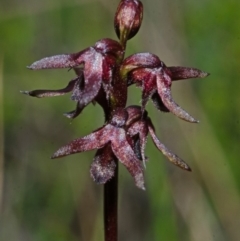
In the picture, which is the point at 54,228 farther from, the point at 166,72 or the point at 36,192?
the point at 166,72

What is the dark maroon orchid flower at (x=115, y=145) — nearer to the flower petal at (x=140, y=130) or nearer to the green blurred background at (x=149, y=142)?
the flower petal at (x=140, y=130)

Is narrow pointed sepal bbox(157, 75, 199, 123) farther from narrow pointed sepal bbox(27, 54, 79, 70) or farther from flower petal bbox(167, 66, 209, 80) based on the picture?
narrow pointed sepal bbox(27, 54, 79, 70)

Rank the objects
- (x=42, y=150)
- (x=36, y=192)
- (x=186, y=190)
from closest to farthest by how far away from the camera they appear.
→ (x=186, y=190) → (x=36, y=192) → (x=42, y=150)

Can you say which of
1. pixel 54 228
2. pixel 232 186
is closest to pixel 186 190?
pixel 232 186

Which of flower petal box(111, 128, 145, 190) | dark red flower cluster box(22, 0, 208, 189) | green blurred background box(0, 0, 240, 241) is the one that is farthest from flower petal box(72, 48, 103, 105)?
green blurred background box(0, 0, 240, 241)

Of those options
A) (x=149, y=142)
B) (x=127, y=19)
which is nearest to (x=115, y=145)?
(x=127, y=19)

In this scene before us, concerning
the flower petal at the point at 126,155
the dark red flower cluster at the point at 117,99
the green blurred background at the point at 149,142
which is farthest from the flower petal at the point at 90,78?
the green blurred background at the point at 149,142

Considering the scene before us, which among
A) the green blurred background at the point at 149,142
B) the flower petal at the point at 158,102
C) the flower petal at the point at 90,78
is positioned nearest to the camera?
the flower petal at the point at 90,78
